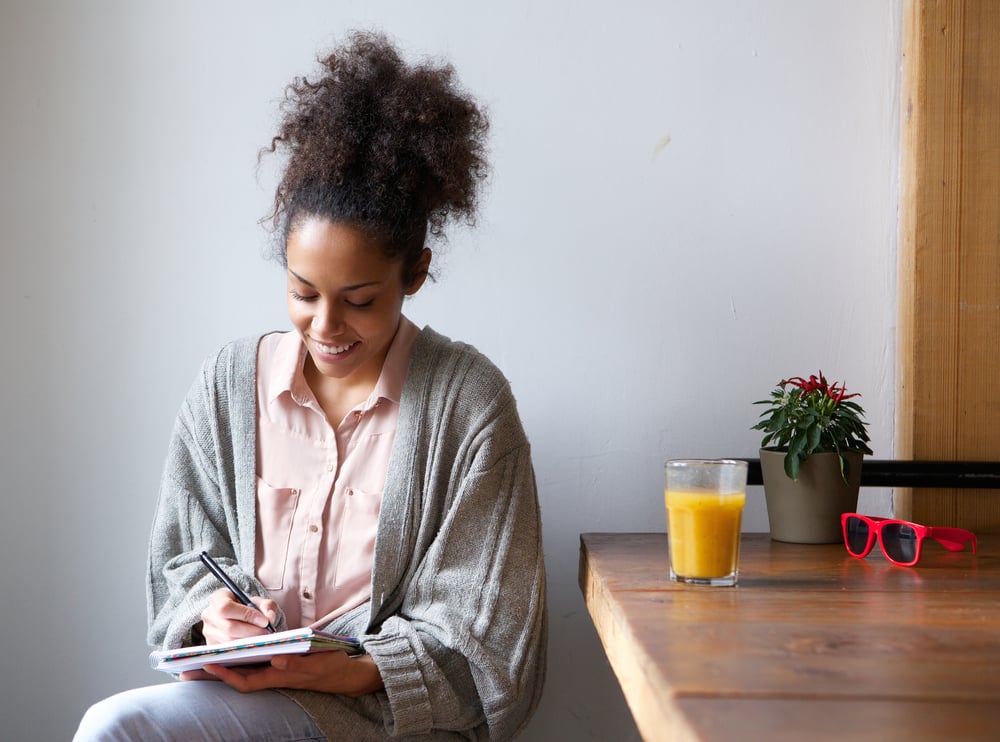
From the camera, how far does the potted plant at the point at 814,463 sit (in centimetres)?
135

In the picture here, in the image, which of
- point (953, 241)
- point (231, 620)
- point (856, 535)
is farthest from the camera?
point (953, 241)

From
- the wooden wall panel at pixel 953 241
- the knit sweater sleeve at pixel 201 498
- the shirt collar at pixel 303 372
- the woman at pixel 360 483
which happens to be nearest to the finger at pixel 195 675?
the woman at pixel 360 483

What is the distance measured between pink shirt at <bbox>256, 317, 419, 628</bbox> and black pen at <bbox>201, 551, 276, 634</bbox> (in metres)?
0.08

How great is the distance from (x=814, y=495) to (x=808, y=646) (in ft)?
1.81

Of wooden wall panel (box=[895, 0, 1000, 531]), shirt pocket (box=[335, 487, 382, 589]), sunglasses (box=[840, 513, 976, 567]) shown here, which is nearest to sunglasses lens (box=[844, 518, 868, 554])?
sunglasses (box=[840, 513, 976, 567])

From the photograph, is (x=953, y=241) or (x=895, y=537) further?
(x=953, y=241)

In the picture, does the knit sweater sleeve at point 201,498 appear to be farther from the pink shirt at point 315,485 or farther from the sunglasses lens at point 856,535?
the sunglasses lens at point 856,535

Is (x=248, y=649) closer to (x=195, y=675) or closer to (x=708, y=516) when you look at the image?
(x=195, y=675)

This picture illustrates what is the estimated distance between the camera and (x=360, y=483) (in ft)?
4.44

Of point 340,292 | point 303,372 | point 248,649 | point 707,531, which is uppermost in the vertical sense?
point 340,292

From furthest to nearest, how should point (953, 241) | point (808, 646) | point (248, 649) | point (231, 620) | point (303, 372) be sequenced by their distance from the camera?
point (953, 241) → point (303, 372) → point (231, 620) → point (248, 649) → point (808, 646)

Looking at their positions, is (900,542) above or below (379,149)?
below

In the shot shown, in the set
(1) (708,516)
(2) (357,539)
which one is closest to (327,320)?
(2) (357,539)

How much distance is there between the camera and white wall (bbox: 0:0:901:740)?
62.4 inches
